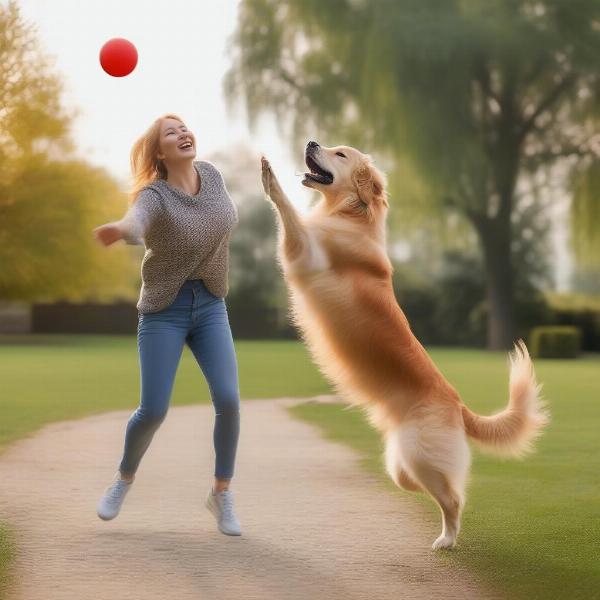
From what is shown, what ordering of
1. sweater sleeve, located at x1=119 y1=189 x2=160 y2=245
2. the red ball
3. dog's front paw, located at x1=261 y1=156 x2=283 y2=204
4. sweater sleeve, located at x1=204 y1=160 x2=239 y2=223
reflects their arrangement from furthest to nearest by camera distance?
the red ball → sweater sleeve, located at x1=204 y1=160 x2=239 y2=223 → dog's front paw, located at x1=261 y1=156 x2=283 y2=204 → sweater sleeve, located at x1=119 y1=189 x2=160 y2=245

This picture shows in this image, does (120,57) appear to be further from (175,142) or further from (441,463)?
(441,463)

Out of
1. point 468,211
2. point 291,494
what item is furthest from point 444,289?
point 291,494

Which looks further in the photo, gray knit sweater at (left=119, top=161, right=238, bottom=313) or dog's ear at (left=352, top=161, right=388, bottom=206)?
dog's ear at (left=352, top=161, right=388, bottom=206)

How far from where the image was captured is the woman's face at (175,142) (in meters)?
5.45

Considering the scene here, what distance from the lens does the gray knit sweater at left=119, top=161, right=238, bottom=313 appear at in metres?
5.33

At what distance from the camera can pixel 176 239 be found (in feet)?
17.5

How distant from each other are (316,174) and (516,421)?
73.0 inches

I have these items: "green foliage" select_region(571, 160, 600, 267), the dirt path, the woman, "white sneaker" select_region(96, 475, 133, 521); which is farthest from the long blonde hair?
"green foliage" select_region(571, 160, 600, 267)

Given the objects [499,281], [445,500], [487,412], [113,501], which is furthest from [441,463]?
[499,281]

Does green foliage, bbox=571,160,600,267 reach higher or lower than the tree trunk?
higher

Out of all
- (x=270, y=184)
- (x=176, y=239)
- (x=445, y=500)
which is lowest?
(x=445, y=500)

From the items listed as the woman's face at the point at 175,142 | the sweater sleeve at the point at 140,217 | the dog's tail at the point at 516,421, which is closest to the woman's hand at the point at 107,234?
the sweater sleeve at the point at 140,217

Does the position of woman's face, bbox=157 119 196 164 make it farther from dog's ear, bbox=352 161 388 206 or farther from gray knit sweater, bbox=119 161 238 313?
dog's ear, bbox=352 161 388 206

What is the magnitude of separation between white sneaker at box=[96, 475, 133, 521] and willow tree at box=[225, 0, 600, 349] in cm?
2401
